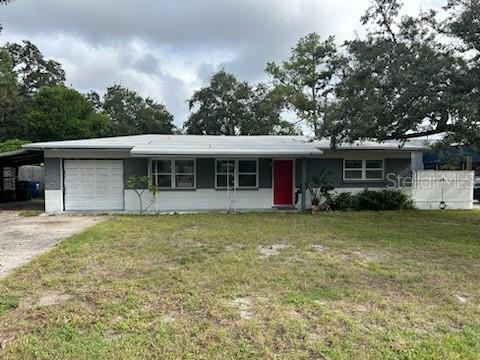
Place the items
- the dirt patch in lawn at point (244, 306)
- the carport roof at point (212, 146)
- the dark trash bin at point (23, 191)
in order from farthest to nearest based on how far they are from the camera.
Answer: the dark trash bin at point (23, 191)
the carport roof at point (212, 146)
the dirt patch in lawn at point (244, 306)

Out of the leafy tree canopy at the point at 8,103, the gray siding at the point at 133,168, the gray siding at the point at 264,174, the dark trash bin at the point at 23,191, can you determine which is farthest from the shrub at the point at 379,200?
the leafy tree canopy at the point at 8,103

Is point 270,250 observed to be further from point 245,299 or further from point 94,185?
point 94,185

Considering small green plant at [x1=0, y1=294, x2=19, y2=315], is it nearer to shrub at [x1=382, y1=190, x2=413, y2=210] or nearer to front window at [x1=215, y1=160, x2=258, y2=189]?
front window at [x1=215, y1=160, x2=258, y2=189]

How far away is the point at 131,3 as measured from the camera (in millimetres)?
10844

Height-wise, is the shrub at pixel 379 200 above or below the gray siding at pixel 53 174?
below

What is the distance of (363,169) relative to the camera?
15789 mm

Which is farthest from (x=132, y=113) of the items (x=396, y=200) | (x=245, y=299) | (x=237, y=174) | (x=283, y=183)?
(x=245, y=299)

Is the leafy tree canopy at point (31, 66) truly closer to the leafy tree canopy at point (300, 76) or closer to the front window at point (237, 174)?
the leafy tree canopy at point (300, 76)

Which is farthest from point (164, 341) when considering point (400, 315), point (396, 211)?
point (396, 211)

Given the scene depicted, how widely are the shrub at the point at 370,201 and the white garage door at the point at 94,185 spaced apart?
8391 mm

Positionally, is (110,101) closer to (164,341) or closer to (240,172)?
(240,172)

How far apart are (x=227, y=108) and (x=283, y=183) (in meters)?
23.5

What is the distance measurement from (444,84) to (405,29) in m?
2.69

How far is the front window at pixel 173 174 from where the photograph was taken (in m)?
14.6
